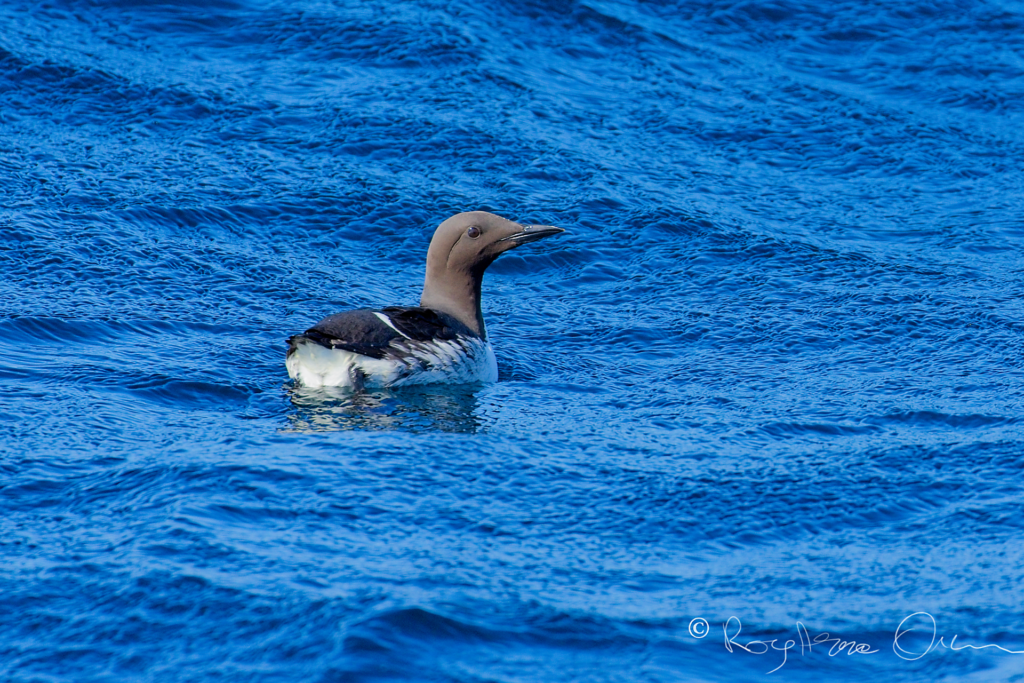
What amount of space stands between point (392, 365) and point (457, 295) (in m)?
0.98

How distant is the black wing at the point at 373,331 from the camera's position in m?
7.07

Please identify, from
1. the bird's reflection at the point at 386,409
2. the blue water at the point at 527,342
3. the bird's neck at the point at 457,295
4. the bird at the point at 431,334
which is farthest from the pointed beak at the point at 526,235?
the bird's reflection at the point at 386,409

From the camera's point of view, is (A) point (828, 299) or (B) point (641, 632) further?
(A) point (828, 299)

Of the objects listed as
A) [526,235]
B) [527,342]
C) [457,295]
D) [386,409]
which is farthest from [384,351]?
[527,342]

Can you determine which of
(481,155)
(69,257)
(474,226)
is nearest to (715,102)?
(481,155)

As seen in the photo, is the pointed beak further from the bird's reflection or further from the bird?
the bird's reflection

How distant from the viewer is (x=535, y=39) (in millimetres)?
12922

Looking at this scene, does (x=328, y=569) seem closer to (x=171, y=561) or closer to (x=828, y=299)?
(x=171, y=561)

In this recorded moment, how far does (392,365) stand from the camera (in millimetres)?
7254

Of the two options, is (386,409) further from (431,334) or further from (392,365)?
(431,334)

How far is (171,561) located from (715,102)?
8.39m

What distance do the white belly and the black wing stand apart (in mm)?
44

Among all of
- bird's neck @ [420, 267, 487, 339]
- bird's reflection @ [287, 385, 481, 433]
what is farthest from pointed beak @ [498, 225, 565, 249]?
bird's reflection @ [287, 385, 481, 433]

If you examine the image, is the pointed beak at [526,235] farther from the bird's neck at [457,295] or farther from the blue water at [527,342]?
the blue water at [527,342]
